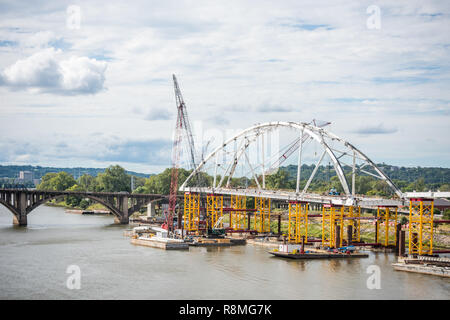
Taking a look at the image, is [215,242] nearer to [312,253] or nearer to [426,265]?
[312,253]

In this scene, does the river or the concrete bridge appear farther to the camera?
the concrete bridge

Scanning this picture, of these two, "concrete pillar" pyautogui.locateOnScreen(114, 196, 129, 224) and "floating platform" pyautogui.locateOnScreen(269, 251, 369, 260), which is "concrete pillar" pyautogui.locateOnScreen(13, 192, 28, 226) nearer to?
"concrete pillar" pyautogui.locateOnScreen(114, 196, 129, 224)

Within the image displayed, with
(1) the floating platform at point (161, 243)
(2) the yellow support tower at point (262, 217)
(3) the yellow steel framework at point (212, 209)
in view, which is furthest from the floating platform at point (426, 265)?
(3) the yellow steel framework at point (212, 209)

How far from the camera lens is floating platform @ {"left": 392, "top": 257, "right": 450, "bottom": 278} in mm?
64312

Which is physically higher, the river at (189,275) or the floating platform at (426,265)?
the floating platform at (426,265)

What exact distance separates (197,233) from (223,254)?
82.1 feet

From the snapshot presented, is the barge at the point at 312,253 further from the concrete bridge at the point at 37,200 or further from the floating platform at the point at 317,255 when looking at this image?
the concrete bridge at the point at 37,200

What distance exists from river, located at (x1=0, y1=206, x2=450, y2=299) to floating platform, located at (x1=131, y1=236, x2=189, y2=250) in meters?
2.42

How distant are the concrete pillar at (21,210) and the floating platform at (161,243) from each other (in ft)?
128

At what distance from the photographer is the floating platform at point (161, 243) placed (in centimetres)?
8788

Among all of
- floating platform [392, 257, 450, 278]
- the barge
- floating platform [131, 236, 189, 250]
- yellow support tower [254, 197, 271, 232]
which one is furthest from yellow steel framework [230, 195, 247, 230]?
floating platform [392, 257, 450, 278]

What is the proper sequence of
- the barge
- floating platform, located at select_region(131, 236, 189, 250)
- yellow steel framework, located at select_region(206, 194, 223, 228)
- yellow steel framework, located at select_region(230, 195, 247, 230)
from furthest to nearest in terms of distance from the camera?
yellow steel framework, located at select_region(230, 195, 247, 230) < yellow steel framework, located at select_region(206, 194, 223, 228) < floating platform, located at select_region(131, 236, 189, 250) < the barge
